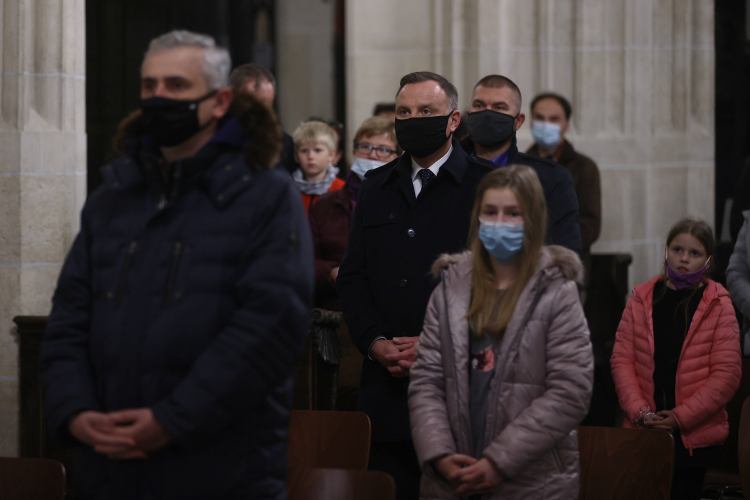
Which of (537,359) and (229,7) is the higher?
(229,7)

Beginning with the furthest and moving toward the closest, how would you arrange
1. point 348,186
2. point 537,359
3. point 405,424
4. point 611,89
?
point 611,89 < point 348,186 < point 405,424 < point 537,359

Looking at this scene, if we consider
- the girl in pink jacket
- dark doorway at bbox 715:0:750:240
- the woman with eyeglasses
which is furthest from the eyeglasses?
dark doorway at bbox 715:0:750:240

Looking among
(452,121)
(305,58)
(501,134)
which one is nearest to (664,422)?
(501,134)

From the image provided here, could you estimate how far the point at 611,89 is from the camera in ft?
19.6

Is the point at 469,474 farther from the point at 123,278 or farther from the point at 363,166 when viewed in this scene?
the point at 363,166

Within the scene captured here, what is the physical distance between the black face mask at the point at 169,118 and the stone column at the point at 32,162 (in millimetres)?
2490

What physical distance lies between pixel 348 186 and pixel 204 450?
2.51 metres

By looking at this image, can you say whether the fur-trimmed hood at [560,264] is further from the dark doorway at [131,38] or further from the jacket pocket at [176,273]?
the dark doorway at [131,38]

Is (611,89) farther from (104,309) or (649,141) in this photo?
(104,309)

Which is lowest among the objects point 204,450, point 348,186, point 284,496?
point 284,496

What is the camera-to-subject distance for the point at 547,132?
5.30 metres

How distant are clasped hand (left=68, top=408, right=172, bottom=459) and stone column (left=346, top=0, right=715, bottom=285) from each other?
4.32 meters

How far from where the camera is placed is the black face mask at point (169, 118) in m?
2.15

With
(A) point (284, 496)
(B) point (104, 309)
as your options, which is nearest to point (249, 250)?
(B) point (104, 309)
